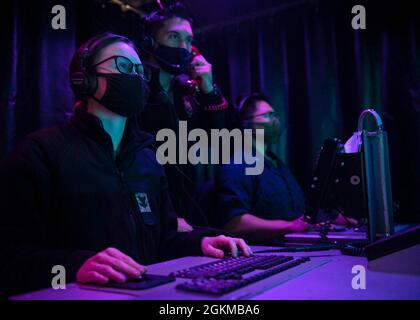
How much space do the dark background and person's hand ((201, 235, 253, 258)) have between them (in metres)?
1.16

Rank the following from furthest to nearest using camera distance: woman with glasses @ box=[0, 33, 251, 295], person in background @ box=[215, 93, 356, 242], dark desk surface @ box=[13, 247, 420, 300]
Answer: person in background @ box=[215, 93, 356, 242]
woman with glasses @ box=[0, 33, 251, 295]
dark desk surface @ box=[13, 247, 420, 300]

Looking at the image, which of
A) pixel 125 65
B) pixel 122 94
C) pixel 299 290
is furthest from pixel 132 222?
pixel 299 290

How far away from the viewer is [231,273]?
3.02 feet

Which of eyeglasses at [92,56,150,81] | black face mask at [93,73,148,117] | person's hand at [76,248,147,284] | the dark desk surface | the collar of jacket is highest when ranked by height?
eyeglasses at [92,56,150,81]

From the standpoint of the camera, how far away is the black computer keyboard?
31.0 inches

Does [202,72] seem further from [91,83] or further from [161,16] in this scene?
[91,83]

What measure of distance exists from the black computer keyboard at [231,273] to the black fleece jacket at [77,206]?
334mm

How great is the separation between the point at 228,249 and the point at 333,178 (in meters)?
0.83

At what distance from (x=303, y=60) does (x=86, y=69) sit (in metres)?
2.18

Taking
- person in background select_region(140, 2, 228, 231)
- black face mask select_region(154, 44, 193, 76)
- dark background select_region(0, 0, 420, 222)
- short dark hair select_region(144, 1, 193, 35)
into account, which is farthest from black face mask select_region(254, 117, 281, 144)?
short dark hair select_region(144, 1, 193, 35)

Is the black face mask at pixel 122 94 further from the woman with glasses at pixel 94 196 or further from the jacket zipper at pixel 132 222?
the jacket zipper at pixel 132 222

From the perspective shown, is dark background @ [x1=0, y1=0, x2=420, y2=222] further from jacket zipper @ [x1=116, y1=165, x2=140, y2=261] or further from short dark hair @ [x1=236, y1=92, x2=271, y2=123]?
jacket zipper @ [x1=116, y1=165, x2=140, y2=261]

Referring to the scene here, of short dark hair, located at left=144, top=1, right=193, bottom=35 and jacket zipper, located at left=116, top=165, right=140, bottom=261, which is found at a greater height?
short dark hair, located at left=144, top=1, right=193, bottom=35

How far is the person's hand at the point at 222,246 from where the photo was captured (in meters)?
1.30
